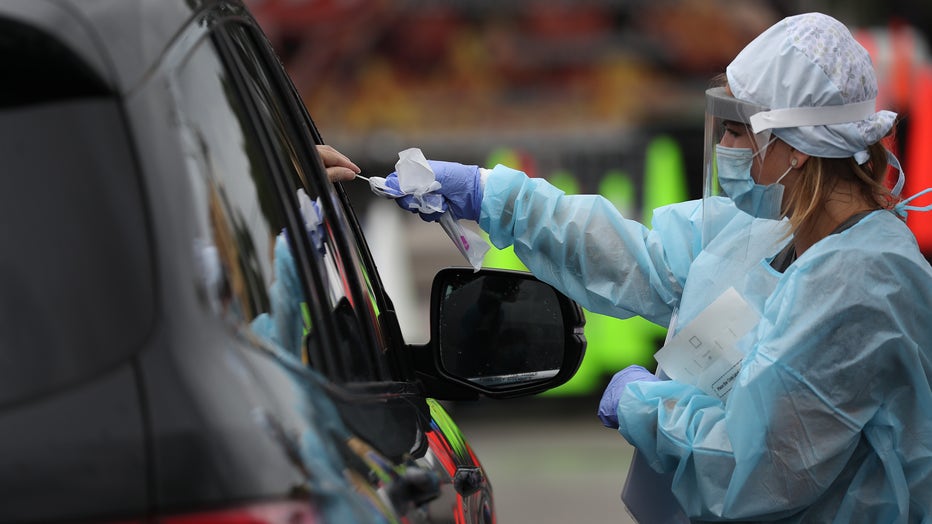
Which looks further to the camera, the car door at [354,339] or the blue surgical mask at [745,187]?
the blue surgical mask at [745,187]

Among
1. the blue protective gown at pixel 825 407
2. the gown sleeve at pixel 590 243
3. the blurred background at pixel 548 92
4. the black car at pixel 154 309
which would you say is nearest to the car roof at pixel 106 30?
the black car at pixel 154 309

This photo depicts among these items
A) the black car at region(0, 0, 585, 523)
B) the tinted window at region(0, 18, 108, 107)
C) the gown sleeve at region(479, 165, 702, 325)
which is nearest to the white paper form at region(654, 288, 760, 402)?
the gown sleeve at region(479, 165, 702, 325)

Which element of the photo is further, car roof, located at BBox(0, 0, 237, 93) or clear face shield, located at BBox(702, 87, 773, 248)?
clear face shield, located at BBox(702, 87, 773, 248)

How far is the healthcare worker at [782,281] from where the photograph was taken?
2561 millimetres

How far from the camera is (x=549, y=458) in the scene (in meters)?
7.94

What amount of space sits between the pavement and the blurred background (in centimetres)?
5

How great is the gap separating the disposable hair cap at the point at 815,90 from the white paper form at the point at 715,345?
1.24 feet

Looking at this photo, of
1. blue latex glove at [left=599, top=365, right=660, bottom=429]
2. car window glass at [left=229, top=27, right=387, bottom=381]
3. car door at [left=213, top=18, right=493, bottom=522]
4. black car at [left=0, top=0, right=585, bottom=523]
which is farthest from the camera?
blue latex glove at [left=599, top=365, right=660, bottom=429]

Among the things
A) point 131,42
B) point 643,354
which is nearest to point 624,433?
point 131,42

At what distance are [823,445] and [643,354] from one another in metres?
6.05

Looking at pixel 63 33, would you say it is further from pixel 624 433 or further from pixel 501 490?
pixel 501 490

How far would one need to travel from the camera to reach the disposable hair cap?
278 cm

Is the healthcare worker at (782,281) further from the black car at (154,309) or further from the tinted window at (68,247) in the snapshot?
the tinted window at (68,247)

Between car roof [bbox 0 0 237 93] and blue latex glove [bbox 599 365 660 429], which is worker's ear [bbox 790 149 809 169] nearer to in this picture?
blue latex glove [bbox 599 365 660 429]
